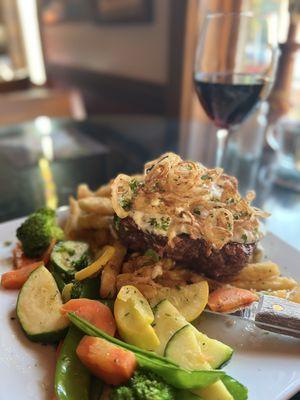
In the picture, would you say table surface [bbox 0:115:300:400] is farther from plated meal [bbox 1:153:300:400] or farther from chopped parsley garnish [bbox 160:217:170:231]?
chopped parsley garnish [bbox 160:217:170:231]

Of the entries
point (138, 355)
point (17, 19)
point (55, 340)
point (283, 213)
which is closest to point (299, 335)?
point (138, 355)

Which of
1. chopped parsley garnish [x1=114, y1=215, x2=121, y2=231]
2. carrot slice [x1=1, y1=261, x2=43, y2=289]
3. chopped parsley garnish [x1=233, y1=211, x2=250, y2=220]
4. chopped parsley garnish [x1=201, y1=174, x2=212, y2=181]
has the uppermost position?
chopped parsley garnish [x1=201, y1=174, x2=212, y2=181]

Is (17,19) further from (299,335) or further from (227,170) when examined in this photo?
(299,335)

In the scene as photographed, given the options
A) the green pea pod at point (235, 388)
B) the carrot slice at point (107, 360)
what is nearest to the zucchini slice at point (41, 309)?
the carrot slice at point (107, 360)

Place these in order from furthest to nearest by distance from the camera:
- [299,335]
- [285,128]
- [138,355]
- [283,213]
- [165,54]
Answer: [165,54] < [285,128] < [283,213] < [299,335] < [138,355]

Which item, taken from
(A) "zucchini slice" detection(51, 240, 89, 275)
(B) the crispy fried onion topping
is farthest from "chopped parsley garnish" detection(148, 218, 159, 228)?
(A) "zucchini slice" detection(51, 240, 89, 275)

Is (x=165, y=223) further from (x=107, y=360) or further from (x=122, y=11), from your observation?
(x=122, y=11)

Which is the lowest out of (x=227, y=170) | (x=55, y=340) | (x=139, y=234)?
(x=227, y=170)
